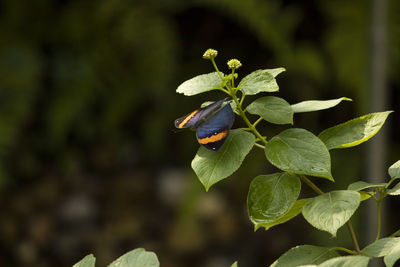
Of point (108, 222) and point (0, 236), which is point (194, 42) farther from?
point (0, 236)

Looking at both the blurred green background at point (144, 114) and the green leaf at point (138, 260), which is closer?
the green leaf at point (138, 260)

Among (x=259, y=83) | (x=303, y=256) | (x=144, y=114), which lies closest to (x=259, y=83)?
(x=259, y=83)

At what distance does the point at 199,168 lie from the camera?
364 millimetres

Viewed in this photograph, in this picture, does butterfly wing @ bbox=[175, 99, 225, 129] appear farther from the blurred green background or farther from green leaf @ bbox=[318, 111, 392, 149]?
the blurred green background

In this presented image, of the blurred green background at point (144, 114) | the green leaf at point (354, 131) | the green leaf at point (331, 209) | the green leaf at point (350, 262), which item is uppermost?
the green leaf at point (354, 131)

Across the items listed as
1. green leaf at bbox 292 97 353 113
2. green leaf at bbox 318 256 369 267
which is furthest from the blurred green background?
green leaf at bbox 318 256 369 267

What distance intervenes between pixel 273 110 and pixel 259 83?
0.8 inches

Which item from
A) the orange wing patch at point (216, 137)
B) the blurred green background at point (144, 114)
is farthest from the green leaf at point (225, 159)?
the blurred green background at point (144, 114)

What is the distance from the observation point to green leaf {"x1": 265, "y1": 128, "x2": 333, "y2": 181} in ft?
1.13

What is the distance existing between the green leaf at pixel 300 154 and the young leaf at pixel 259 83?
Result: 36 millimetres

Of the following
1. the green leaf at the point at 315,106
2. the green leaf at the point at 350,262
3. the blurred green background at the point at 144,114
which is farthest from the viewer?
the blurred green background at the point at 144,114

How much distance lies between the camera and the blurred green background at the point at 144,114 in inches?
83.0

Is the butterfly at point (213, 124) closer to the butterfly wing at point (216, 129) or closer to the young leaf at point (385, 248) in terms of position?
the butterfly wing at point (216, 129)

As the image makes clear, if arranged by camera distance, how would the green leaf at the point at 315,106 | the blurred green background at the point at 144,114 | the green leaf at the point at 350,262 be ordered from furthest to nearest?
the blurred green background at the point at 144,114 → the green leaf at the point at 315,106 → the green leaf at the point at 350,262
